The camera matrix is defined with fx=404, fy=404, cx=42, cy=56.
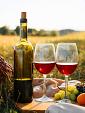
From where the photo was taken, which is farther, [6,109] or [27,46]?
[27,46]

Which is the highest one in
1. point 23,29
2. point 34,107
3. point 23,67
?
point 23,29

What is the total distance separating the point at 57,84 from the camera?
2.11 m

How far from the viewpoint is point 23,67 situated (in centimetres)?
190

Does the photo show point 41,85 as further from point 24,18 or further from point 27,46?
point 24,18

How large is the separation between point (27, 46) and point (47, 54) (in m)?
0.11

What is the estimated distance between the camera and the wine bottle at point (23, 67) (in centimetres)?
187

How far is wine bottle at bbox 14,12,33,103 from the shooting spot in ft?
6.13

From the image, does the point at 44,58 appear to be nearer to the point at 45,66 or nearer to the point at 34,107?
the point at 45,66

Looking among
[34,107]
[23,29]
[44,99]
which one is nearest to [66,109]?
[34,107]

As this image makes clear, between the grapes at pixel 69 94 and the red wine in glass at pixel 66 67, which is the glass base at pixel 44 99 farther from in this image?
the red wine in glass at pixel 66 67

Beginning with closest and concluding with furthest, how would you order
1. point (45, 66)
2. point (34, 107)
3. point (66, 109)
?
point (66, 109), point (34, 107), point (45, 66)

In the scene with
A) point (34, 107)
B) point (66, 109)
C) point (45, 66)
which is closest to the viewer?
point (66, 109)

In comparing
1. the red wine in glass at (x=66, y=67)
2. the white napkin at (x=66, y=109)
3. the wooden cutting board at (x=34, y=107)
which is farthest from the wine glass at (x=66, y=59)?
the white napkin at (x=66, y=109)

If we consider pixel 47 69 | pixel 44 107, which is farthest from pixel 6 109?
pixel 47 69
